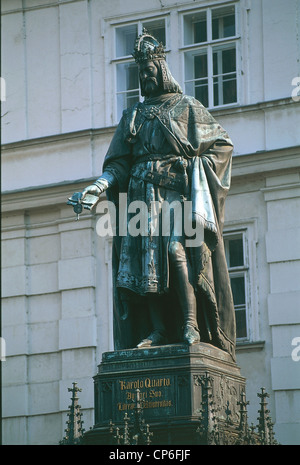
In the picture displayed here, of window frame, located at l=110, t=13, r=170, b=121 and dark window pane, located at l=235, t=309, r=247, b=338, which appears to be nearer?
dark window pane, located at l=235, t=309, r=247, b=338

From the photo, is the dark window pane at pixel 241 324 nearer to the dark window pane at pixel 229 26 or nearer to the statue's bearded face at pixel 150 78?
the dark window pane at pixel 229 26

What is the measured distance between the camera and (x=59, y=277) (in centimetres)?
2166

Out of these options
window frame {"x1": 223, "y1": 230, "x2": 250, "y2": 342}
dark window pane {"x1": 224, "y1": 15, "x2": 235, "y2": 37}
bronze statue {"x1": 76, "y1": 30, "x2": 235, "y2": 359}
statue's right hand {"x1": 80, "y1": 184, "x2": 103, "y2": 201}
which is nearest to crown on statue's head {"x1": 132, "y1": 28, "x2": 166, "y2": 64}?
bronze statue {"x1": 76, "y1": 30, "x2": 235, "y2": 359}

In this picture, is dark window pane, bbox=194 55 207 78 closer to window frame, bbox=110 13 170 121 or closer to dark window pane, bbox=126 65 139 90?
window frame, bbox=110 13 170 121

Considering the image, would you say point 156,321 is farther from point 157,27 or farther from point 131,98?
point 157,27

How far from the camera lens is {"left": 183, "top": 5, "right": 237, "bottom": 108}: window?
69.5 ft

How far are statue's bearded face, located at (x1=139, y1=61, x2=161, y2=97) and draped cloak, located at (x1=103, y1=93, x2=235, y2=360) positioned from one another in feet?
0.33

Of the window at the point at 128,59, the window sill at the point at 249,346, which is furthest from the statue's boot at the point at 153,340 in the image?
the window at the point at 128,59

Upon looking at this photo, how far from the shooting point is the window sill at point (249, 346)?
65.4ft

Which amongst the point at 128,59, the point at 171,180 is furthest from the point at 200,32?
the point at 171,180

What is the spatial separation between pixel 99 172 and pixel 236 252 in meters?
2.38

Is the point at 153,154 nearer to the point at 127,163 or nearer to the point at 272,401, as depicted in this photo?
the point at 127,163

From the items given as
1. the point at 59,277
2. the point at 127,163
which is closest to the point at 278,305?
the point at 59,277

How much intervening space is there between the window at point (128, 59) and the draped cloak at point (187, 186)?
897cm
